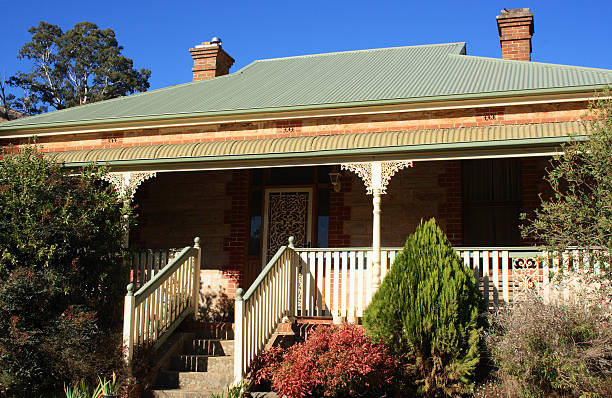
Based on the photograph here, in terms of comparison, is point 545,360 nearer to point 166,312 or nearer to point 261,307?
point 261,307

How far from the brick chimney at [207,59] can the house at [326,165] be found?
7.15ft

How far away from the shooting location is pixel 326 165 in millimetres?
11766

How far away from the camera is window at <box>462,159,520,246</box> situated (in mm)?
11312

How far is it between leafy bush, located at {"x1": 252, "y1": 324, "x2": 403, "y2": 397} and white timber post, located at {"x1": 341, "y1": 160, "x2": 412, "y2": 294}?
1573mm

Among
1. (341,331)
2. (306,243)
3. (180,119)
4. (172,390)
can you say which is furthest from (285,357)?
(180,119)

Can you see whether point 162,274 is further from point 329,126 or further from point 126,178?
point 329,126

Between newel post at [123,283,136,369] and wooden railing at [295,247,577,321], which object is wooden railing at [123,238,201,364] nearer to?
newel post at [123,283,136,369]

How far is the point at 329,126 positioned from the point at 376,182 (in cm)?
230

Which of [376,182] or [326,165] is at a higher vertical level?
[326,165]

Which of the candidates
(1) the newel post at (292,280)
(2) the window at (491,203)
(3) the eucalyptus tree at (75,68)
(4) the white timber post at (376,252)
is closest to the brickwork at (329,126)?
(2) the window at (491,203)

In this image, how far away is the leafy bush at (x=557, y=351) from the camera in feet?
23.0


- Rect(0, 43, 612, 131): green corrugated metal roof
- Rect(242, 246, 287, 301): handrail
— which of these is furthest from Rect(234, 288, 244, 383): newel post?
Rect(0, 43, 612, 131): green corrugated metal roof

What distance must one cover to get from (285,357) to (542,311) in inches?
118

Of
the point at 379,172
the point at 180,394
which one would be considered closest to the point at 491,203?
the point at 379,172
